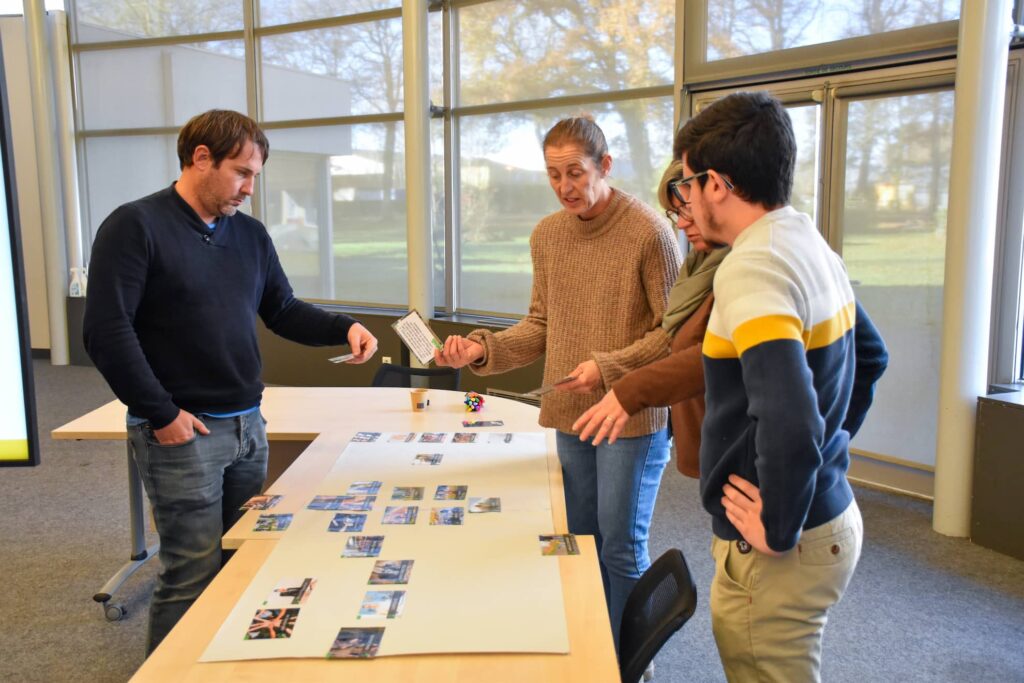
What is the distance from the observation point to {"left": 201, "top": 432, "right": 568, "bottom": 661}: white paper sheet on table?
130 centimetres

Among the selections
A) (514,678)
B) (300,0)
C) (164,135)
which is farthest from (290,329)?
(164,135)

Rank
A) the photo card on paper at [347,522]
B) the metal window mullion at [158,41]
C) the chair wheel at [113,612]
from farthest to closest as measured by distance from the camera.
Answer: the metal window mullion at [158,41] → the chair wheel at [113,612] → the photo card on paper at [347,522]

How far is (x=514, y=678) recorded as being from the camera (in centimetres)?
122

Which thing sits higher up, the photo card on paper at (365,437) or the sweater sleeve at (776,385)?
the sweater sleeve at (776,385)

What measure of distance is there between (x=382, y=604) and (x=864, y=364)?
96 centimetres

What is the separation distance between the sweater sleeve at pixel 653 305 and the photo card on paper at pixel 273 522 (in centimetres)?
77

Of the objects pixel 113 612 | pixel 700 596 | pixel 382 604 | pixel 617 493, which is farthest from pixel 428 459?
pixel 113 612

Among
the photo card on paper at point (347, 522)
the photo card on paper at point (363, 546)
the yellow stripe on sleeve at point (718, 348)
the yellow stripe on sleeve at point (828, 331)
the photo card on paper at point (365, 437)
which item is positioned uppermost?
the yellow stripe on sleeve at point (828, 331)

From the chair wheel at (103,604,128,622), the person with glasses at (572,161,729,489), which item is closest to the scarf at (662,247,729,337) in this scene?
the person with glasses at (572,161,729,489)

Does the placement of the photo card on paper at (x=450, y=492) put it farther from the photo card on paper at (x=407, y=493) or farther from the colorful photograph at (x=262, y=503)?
the colorful photograph at (x=262, y=503)

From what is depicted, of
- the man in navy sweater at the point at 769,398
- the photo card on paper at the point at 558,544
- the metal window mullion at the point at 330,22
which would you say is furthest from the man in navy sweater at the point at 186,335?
the metal window mullion at the point at 330,22

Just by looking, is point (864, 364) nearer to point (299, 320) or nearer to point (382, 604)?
point (382, 604)

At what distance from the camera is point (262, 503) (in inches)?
75.5

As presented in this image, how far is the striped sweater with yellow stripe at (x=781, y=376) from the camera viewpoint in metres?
1.17
